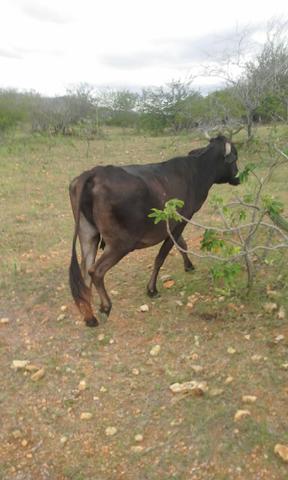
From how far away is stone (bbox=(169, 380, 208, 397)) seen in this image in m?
2.82

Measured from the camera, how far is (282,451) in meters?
2.29

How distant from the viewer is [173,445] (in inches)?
98.2

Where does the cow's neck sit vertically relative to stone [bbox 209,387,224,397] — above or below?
above

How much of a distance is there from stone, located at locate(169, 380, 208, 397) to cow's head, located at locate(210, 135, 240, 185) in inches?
96.2

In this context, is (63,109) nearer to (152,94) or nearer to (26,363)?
(152,94)

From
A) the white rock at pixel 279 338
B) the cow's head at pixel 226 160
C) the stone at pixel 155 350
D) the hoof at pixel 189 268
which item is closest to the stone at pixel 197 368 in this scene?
the stone at pixel 155 350

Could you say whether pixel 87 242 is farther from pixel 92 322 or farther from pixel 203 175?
pixel 203 175

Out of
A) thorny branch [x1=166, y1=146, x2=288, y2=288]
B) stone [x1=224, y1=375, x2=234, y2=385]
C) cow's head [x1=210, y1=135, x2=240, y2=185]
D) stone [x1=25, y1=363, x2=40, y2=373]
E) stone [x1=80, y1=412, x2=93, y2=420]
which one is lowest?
stone [x1=25, y1=363, x2=40, y2=373]

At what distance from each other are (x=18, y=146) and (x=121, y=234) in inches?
514

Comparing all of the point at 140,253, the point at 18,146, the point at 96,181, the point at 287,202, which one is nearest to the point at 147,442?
the point at 96,181

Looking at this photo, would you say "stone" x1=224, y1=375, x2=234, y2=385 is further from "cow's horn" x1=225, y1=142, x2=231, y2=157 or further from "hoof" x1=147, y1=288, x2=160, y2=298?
"cow's horn" x1=225, y1=142, x2=231, y2=157

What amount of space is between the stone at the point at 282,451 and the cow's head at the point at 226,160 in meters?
2.90

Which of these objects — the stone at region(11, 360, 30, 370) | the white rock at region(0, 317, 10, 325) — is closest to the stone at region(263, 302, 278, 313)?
the stone at region(11, 360, 30, 370)

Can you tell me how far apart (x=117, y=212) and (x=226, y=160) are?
166cm
